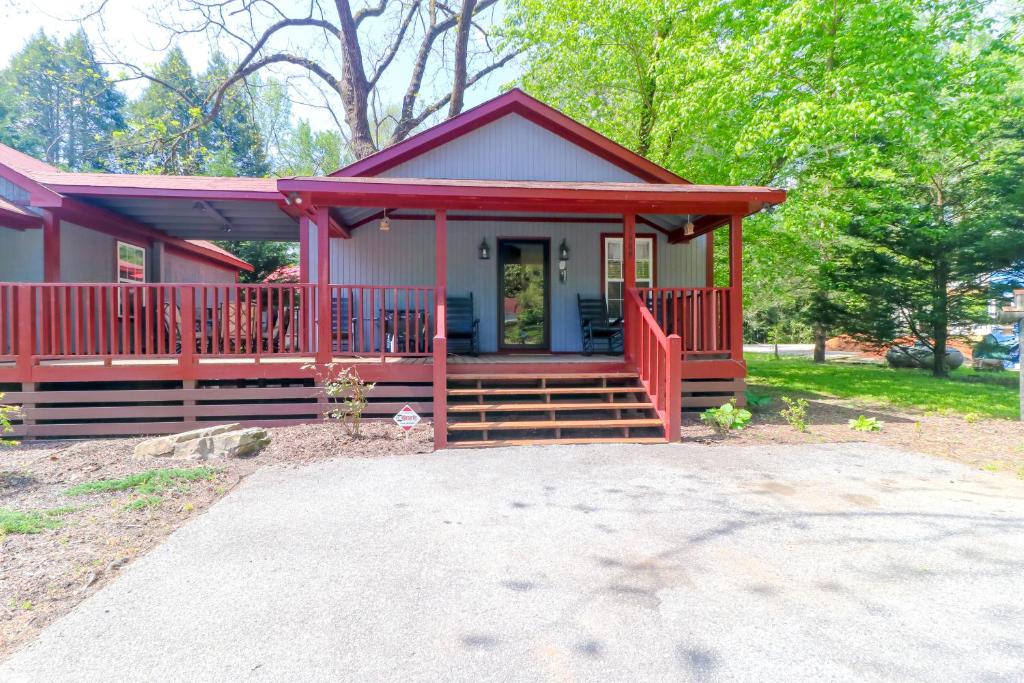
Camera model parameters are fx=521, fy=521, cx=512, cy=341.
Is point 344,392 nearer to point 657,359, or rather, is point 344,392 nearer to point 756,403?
point 657,359

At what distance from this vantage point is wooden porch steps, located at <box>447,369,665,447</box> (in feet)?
18.3

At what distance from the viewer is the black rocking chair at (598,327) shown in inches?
327

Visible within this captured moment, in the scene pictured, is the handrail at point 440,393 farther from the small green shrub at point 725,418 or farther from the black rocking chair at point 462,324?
the small green shrub at point 725,418

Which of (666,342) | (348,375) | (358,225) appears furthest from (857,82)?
(348,375)

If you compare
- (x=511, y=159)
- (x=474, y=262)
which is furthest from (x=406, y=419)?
(x=511, y=159)

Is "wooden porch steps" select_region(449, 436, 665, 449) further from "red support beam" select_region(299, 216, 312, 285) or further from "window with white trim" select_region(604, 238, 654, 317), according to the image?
"red support beam" select_region(299, 216, 312, 285)

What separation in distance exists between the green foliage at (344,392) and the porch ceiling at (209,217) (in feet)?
10.2

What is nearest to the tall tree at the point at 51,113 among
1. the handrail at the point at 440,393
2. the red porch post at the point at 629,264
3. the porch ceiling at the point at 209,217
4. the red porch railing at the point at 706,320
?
the porch ceiling at the point at 209,217

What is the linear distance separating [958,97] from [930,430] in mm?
7946

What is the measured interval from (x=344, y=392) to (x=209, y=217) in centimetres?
485

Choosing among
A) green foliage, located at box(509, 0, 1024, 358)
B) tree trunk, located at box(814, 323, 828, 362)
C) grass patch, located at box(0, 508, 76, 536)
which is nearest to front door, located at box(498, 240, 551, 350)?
green foliage, located at box(509, 0, 1024, 358)

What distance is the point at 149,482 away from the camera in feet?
13.4

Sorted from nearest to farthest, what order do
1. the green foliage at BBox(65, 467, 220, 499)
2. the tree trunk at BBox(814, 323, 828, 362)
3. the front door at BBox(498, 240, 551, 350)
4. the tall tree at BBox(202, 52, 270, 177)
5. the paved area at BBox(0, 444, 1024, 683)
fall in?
the paved area at BBox(0, 444, 1024, 683) < the green foliage at BBox(65, 467, 220, 499) < the front door at BBox(498, 240, 551, 350) < the tree trunk at BBox(814, 323, 828, 362) < the tall tree at BBox(202, 52, 270, 177)

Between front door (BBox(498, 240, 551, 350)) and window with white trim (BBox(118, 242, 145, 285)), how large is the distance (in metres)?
6.65
